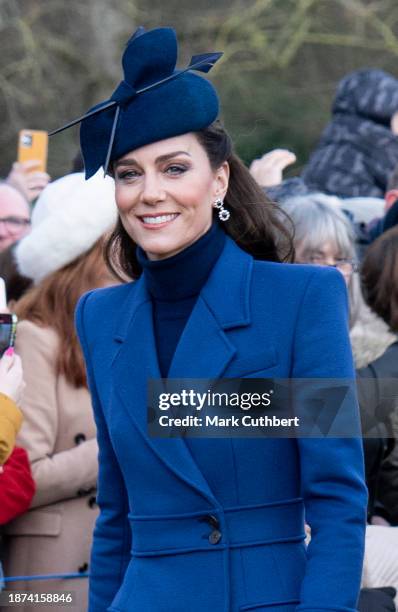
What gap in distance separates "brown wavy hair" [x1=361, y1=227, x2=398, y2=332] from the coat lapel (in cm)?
185

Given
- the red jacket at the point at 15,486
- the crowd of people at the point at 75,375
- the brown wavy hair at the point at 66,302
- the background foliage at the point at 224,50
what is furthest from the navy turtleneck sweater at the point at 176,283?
the background foliage at the point at 224,50

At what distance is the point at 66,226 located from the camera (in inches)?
195

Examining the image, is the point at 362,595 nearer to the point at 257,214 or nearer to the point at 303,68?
the point at 257,214

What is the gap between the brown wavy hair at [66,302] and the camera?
4.77 m

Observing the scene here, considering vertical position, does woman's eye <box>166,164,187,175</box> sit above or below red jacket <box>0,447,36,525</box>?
above

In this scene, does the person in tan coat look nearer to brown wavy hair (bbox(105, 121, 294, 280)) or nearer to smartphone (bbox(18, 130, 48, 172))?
brown wavy hair (bbox(105, 121, 294, 280))

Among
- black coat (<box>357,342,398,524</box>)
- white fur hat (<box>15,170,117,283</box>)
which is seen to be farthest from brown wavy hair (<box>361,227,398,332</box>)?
white fur hat (<box>15,170,117,283</box>)

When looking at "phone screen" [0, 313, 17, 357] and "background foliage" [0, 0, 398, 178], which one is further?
"background foliage" [0, 0, 398, 178]

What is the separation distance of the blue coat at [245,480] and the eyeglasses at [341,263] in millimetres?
2055

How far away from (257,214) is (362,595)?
1.27 m

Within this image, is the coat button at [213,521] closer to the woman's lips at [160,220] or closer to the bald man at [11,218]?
the woman's lips at [160,220]

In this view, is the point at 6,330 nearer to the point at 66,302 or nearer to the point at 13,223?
the point at 66,302

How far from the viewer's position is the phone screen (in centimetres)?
378

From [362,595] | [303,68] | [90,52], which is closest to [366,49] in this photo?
[303,68]
